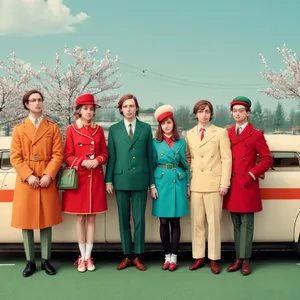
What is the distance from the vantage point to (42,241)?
4645 millimetres

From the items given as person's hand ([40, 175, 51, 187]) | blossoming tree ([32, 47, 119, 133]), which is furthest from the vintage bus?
blossoming tree ([32, 47, 119, 133])

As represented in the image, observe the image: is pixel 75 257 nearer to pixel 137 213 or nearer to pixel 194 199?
pixel 137 213

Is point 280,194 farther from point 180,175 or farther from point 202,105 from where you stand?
point 202,105

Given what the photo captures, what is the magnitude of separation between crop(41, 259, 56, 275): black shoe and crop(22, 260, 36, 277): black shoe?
11cm

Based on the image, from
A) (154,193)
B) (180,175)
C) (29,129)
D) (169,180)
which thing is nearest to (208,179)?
(180,175)

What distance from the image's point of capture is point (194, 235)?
183 inches

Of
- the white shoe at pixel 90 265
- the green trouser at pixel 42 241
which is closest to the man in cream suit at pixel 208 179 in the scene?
the white shoe at pixel 90 265

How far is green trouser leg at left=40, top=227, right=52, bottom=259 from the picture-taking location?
4.61 m

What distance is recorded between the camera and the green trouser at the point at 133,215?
4.59 metres

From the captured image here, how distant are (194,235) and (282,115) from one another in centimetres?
7989

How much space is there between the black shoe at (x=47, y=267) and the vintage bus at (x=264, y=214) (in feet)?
0.95

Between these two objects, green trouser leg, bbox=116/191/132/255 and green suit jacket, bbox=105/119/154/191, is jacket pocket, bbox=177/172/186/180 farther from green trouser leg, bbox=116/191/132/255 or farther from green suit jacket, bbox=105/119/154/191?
green trouser leg, bbox=116/191/132/255

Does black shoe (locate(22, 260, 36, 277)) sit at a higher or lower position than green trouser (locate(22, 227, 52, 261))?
lower

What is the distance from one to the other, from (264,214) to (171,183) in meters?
1.18
